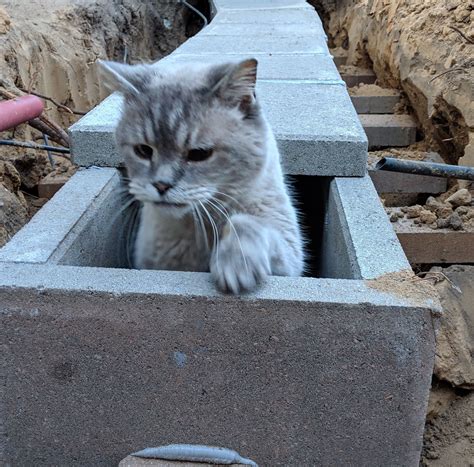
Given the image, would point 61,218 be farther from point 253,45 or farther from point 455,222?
point 253,45

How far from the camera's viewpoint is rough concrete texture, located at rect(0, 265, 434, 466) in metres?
1.47

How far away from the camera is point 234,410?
157cm

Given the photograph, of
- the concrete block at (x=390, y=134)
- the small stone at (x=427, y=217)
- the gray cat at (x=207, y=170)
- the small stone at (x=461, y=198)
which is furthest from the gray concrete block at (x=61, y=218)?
the concrete block at (x=390, y=134)

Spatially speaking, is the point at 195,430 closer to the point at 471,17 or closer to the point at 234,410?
the point at 234,410

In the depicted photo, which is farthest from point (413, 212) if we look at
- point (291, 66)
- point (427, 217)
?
point (291, 66)

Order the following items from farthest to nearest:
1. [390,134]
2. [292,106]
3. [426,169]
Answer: [390,134], [292,106], [426,169]

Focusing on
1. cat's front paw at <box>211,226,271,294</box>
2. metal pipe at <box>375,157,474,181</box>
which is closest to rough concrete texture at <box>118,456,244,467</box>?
cat's front paw at <box>211,226,271,294</box>

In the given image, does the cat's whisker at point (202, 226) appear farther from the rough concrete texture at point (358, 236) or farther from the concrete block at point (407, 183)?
the concrete block at point (407, 183)

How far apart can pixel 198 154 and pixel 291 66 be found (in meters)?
2.17

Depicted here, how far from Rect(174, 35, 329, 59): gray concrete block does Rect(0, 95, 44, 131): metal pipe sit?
166 centimetres

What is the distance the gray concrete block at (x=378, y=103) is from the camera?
473cm

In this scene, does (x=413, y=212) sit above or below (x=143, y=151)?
below

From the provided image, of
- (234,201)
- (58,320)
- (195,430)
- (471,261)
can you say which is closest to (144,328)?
(58,320)

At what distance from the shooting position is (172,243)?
1.89m
